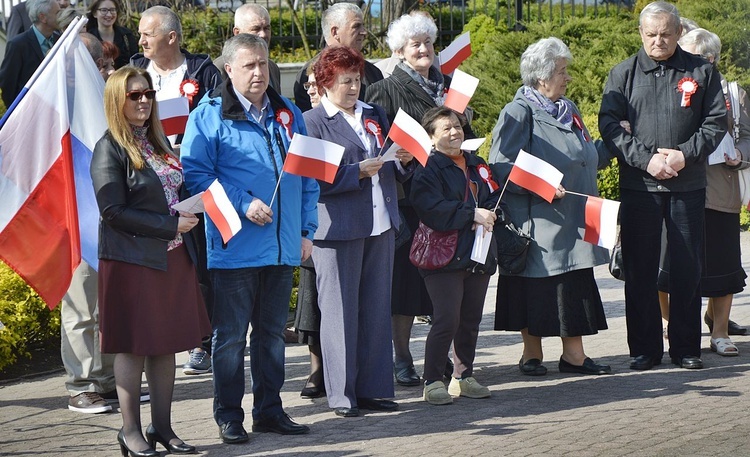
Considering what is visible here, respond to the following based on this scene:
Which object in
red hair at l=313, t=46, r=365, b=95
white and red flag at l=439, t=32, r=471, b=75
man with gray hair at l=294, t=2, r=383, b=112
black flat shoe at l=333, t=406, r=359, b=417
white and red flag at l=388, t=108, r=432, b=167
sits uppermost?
man with gray hair at l=294, t=2, r=383, b=112

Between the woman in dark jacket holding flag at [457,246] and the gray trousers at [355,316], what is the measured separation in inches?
10.8

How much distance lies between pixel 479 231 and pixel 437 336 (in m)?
0.65

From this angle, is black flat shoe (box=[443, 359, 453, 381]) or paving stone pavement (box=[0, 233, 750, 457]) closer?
paving stone pavement (box=[0, 233, 750, 457])

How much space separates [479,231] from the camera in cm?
712

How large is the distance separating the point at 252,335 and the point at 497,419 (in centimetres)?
141

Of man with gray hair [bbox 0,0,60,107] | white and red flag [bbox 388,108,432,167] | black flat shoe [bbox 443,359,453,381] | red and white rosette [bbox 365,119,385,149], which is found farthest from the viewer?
man with gray hair [bbox 0,0,60,107]

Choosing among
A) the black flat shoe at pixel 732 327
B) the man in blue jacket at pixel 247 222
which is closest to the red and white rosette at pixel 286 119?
the man in blue jacket at pixel 247 222

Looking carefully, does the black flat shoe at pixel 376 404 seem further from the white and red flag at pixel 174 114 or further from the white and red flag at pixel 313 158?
the white and red flag at pixel 174 114

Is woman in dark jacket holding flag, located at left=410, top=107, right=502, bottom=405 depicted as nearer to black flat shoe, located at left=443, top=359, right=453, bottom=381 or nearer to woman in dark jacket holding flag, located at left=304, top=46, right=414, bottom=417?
woman in dark jacket holding flag, located at left=304, top=46, right=414, bottom=417

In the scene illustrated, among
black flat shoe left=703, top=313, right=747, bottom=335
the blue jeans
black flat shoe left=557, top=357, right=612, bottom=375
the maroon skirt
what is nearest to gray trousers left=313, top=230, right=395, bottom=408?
the blue jeans

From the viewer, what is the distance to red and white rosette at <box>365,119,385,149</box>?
22.9ft

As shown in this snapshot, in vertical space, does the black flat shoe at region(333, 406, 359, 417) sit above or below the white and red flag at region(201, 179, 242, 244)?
below

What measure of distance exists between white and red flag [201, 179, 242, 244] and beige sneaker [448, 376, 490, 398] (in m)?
2.02

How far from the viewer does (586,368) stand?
7926 mm
